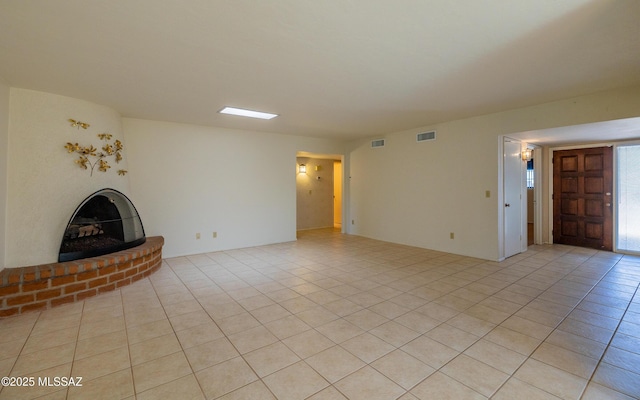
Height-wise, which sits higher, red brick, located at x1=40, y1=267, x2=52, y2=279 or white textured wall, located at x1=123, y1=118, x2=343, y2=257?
white textured wall, located at x1=123, y1=118, x2=343, y2=257

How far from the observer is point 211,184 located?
5.56 meters

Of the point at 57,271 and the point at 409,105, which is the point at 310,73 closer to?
the point at 409,105

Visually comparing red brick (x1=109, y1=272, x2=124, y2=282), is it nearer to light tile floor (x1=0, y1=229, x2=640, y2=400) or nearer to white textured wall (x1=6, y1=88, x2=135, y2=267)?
light tile floor (x1=0, y1=229, x2=640, y2=400)

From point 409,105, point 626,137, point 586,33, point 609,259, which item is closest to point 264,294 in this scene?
point 409,105

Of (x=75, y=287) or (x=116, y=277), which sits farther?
(x=116, y=277)

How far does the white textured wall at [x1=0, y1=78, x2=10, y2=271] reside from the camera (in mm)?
3107

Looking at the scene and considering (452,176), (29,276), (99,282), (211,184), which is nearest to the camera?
(29,276)

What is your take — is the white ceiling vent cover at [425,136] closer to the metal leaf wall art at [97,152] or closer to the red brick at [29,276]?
the metal leaf wall art at [97,152]

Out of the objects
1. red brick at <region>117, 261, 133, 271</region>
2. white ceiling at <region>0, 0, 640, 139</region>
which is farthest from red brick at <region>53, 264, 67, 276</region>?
white ceiling at <region>0, 0, 640, 139</region>

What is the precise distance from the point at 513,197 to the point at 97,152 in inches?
275

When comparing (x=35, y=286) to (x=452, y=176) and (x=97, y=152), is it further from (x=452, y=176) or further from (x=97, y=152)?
(x=452, y=176)

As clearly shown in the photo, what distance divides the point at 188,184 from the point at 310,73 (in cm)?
351

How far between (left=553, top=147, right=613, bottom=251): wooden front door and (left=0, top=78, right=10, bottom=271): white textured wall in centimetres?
928

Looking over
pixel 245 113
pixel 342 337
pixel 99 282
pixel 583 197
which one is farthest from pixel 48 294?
pixel 583 197
